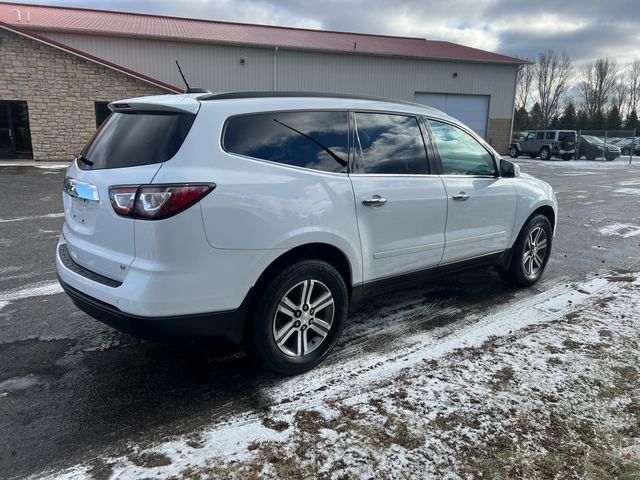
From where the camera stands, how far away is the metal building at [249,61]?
20.0 meters

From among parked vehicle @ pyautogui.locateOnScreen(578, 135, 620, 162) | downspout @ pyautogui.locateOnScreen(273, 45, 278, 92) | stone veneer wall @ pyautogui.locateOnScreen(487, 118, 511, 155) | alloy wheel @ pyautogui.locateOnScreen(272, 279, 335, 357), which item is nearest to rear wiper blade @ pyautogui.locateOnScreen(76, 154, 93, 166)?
alloy wheel @ pyautogui.locateOnScreen(272, 279, 335, 357)

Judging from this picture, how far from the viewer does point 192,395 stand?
3141mm

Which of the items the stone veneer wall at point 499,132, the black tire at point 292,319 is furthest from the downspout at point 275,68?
the black tire at point 292,319

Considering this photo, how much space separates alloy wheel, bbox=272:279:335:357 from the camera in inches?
126

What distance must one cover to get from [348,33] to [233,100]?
1288 inches

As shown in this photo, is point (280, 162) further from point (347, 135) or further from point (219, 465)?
point (219, 465)

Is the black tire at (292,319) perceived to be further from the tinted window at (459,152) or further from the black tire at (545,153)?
the black tire at (545,153)

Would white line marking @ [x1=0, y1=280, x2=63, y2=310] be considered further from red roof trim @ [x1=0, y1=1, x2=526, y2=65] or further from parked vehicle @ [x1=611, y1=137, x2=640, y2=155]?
parked vehicle @ [x1=611, y1=137, x2=640, y2=155]

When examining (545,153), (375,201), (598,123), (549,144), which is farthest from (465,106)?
(598,123)

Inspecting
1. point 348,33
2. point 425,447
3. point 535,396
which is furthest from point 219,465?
point 348,33

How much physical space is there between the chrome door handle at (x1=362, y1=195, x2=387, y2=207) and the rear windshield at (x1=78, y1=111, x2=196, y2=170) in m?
1.30

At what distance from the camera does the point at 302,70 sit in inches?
1057

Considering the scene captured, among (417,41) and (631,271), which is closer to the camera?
(631,271)

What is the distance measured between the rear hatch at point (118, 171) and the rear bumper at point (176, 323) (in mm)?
215
